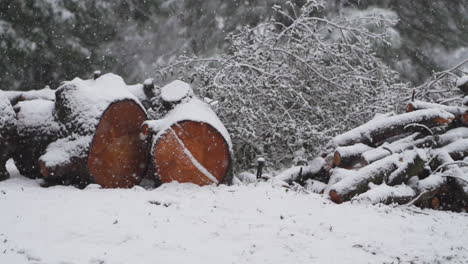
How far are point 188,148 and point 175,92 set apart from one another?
102 centimetres

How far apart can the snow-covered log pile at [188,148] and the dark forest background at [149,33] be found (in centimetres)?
687

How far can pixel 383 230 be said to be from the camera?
4.79 metres

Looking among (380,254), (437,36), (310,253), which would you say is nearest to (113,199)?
(310,253)

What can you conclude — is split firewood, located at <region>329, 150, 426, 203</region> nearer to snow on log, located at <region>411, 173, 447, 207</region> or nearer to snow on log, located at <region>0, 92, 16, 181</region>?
snow on log, located at <region>411, 173, 447, 207</region>

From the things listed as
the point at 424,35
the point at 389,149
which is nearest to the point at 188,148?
the point at 389,149

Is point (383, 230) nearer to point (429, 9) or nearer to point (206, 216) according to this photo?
point (206, 216)

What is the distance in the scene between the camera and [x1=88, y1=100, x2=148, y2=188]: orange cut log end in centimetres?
589

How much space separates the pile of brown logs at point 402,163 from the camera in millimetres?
6008

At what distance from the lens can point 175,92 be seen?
269 inches

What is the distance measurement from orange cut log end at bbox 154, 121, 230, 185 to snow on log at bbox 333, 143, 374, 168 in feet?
4.89

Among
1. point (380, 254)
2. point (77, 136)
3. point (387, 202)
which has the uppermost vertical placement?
point (77, 136)

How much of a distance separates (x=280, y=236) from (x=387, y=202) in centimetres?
200

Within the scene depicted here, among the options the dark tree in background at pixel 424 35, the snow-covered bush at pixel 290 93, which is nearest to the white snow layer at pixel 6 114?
the snow-covered bush at pixel 290 93

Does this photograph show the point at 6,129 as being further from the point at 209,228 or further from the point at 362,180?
the point at 362,180
